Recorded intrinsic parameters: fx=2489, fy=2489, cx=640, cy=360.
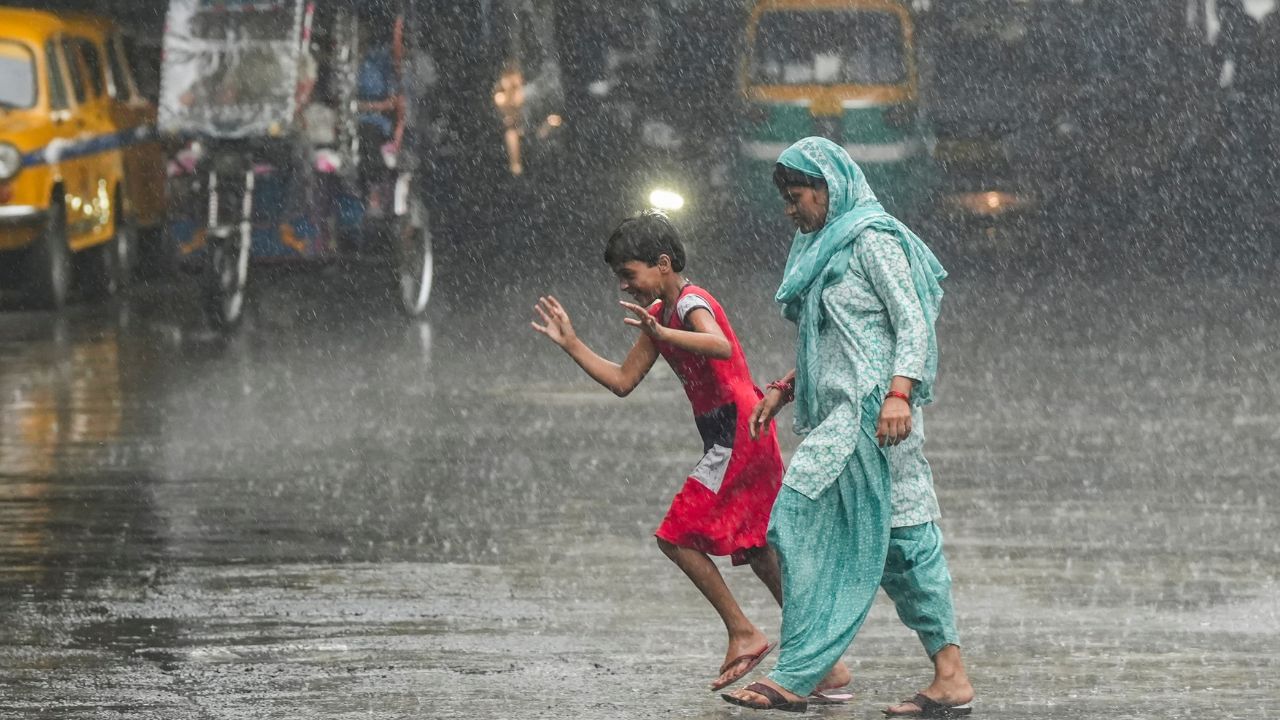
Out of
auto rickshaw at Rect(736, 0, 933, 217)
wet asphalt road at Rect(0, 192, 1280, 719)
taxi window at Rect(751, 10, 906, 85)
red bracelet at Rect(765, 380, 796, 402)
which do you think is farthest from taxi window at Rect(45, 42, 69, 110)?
red bracelet at Rect(765, 380, 796, 402)

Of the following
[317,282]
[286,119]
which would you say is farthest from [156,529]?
[317,282]

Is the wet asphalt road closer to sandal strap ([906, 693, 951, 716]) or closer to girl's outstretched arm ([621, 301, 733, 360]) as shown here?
sandal strap ([906, 693, 951, 716])

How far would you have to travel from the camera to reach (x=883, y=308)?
616 cm

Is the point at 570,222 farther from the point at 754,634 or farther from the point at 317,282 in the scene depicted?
the point at 754,634

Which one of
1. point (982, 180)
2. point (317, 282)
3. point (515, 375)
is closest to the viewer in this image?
point (515, 375)

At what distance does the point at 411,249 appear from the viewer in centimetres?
1789

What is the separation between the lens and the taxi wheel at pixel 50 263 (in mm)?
18688

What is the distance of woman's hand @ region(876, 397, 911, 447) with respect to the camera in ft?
19.3

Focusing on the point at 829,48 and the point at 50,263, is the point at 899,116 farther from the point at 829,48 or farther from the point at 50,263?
the point at 50,263

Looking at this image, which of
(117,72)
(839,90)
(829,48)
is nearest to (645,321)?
(117,72)

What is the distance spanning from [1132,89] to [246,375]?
1405cm

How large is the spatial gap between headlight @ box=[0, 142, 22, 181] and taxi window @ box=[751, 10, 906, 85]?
7.83m

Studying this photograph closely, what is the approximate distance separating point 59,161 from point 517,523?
34.9 feet

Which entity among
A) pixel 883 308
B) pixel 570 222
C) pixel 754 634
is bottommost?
pixel 570 222
